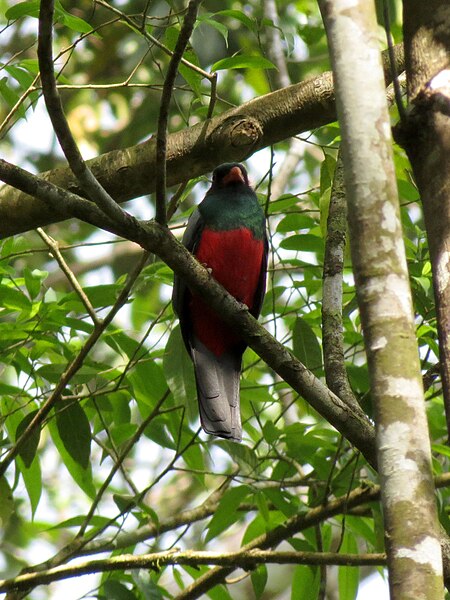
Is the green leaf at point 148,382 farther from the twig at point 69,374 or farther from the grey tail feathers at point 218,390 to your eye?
the twig at point 69,374

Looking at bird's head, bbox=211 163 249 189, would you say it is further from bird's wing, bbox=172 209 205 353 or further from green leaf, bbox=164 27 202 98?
green leaf, bbox=164 27 202 98

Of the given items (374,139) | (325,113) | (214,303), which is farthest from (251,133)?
(374,139)

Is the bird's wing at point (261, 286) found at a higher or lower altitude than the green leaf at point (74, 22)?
lower

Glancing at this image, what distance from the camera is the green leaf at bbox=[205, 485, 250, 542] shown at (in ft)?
10.5

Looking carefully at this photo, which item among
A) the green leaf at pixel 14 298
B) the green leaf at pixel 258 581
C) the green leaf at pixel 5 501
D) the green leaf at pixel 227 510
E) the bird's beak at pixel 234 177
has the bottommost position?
the green leaf at pixel 258 581

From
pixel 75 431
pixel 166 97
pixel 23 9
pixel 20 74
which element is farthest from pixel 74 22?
pixel 75 431

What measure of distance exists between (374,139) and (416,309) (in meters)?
1.59

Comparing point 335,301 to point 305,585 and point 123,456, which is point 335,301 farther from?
point 305,585

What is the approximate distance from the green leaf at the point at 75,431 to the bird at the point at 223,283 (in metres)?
0.43

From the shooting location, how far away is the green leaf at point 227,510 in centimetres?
320

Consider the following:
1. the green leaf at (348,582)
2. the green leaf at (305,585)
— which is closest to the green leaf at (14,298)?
the green leaf at (305,585)

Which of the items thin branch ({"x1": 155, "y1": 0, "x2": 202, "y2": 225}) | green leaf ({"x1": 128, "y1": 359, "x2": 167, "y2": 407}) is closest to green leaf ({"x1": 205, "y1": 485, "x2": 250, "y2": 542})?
green leaf ({"x1": 128, "y1": 359, "x2": 167, "y2": 407})

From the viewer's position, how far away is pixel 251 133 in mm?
2922

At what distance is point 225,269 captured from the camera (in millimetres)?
3855
